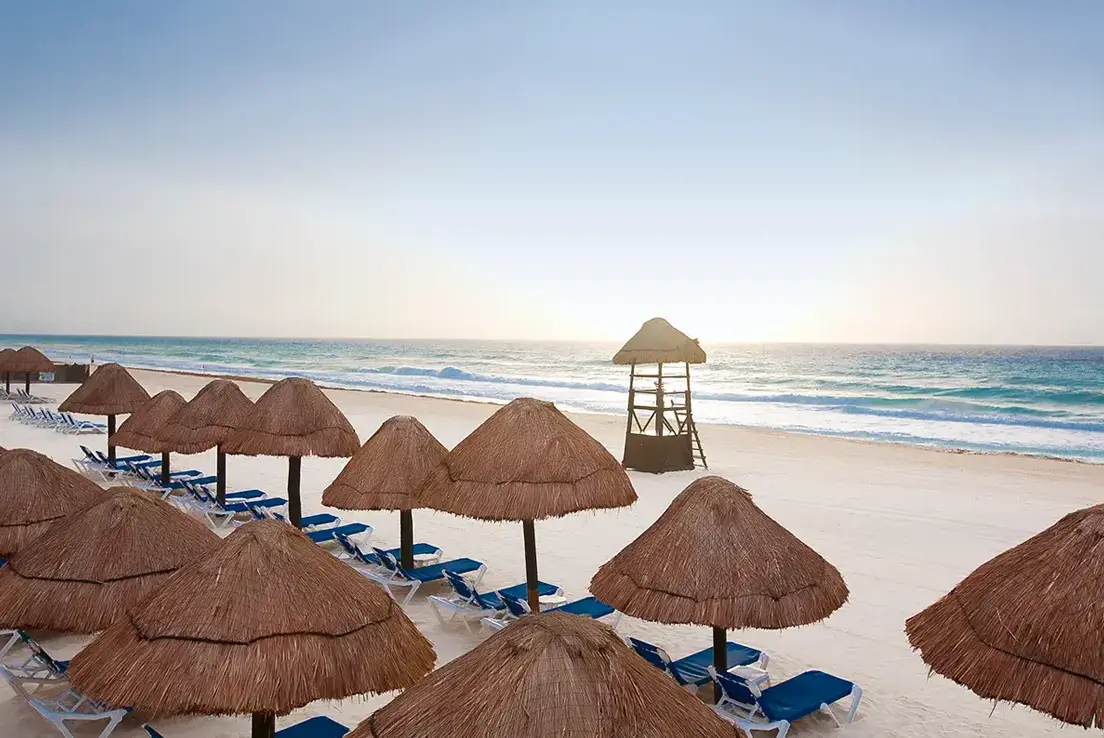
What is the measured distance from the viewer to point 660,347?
1606 cm

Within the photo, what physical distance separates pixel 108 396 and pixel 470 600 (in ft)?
33.1

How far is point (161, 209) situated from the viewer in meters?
49.8

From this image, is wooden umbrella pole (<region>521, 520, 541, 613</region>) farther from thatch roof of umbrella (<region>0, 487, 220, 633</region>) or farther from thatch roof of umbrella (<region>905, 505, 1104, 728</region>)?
thatch roof of umbrella (<region>905, 505, 1104, 728</region>)

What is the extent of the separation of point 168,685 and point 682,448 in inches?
549

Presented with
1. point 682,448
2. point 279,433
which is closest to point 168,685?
point 279,433

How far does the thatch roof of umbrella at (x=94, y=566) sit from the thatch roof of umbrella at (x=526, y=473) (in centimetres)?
267

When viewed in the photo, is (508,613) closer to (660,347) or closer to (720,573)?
(720,573)

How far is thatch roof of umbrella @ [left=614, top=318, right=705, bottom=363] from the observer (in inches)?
631

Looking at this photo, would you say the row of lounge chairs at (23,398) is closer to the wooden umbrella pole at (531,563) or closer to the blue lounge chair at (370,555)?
the blue lounge chair at (370,555)

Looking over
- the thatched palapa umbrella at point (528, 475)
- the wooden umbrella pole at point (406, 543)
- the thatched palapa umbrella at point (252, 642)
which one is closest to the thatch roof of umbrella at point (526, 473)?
the thatched palapa umbrella at point (528, 475)

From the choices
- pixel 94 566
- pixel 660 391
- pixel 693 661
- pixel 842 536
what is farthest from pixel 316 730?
pixel 660 391

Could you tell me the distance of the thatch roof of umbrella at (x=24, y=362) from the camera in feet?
87.6

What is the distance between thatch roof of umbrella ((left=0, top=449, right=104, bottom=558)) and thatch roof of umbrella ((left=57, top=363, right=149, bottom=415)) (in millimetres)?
7579

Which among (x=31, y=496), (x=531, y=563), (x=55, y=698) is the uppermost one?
(x=31, y=496)
